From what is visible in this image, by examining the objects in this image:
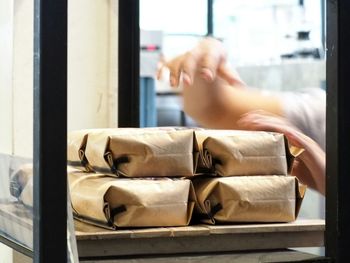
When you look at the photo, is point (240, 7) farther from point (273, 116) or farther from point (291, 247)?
point (291, 247)

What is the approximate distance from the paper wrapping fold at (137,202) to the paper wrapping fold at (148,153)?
3 cm

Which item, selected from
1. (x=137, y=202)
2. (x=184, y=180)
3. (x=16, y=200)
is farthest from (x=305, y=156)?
(x=16, y=200)

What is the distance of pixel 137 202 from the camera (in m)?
1.48

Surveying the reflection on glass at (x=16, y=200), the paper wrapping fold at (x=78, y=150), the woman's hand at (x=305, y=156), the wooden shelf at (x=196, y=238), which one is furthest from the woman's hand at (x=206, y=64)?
the reflection on glass at (x=16, y=200)

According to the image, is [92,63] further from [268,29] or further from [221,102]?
[268,29]

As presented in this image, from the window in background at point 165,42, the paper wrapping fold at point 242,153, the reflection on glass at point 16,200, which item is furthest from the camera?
the window in background at point 165,42

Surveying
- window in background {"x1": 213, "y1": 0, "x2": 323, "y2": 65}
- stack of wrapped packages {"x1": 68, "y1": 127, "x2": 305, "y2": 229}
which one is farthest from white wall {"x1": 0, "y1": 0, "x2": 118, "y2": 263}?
stack of wrapped packages {"x1": 68, "y1": 127, "x2": 305, "y2": 229}

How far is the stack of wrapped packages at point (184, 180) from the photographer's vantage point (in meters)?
1.50

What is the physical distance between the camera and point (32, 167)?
121cm

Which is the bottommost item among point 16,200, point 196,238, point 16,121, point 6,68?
point 196,238

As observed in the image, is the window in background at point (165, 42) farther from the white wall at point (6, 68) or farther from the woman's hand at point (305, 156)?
the white wall at point (6, 68)

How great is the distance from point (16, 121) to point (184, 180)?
52cm

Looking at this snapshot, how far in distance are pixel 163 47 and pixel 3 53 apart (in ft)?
3.86

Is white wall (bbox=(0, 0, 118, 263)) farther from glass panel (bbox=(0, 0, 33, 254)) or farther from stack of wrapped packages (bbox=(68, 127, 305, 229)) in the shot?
stack of wrapped packages (bbox=(68, 127, 305, 229))
